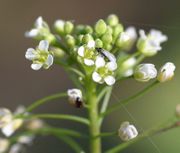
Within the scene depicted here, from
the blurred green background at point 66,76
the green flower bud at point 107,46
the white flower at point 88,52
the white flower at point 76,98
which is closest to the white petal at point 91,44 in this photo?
the white flower at point 88,52

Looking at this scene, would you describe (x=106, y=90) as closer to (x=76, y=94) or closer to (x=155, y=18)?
(x=76, y=94)

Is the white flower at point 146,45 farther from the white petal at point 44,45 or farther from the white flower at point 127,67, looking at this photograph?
the white petal at point 44,45

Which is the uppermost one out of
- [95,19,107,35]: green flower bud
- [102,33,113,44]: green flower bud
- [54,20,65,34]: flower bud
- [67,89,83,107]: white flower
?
[54,20,65,34]: flower bud

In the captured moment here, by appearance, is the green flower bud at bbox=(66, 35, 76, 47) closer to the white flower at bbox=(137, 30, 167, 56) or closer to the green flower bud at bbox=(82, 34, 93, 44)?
the green flower bud at bbox=(82, 34, 93, 44)

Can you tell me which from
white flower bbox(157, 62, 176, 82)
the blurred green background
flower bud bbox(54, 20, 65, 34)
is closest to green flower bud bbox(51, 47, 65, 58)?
flower bud bbox(54, 20, 65, 34)

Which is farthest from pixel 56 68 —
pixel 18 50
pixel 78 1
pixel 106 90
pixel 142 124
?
pixel 106 90

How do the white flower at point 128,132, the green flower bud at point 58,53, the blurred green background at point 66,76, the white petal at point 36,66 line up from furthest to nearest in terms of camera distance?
the blurred green background at point 66,76 < the green flower bud at point 58,53 < the white petal at point 36,66 < the white flower at point 128,132
